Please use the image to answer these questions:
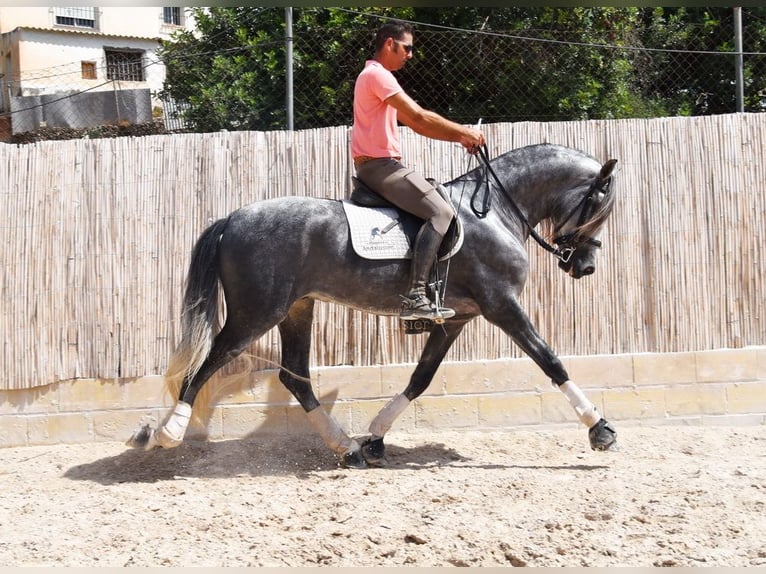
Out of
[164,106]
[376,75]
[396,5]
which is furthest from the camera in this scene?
[164,106]

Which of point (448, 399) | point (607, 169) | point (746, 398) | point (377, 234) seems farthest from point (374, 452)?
point (746, 398)

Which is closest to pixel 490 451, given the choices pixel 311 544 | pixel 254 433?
pixel 254 433

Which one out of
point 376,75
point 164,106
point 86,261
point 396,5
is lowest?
point 86,261

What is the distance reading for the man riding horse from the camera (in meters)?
5.61

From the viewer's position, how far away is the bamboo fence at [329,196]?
21.9ft

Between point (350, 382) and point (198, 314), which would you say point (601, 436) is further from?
point (198, 314)

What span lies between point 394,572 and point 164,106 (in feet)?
27.1

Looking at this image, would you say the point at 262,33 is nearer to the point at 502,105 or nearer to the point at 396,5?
the point at 396,5

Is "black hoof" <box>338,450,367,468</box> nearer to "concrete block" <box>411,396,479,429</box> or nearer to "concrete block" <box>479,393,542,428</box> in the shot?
"concrete block" <box>411,396,479,429</box>

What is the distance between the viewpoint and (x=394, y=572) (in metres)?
3.88

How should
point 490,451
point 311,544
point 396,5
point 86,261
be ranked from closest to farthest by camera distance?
point 311,544
point 490,451
point 86,261
point 396,5

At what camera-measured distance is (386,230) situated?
5.75 metres

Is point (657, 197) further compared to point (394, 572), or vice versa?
point (657, 197)

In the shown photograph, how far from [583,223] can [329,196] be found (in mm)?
2028
